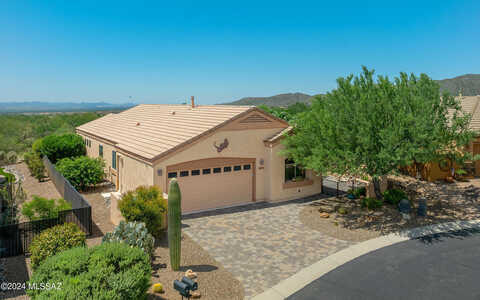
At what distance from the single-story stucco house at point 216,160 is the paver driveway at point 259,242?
117 centimetres

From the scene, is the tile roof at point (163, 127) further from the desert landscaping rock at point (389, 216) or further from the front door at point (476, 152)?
the front door at point (476, 152)

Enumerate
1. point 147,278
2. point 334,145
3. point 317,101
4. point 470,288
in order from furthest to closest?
point 317,101 < point 334,145 < point 470,288 < point 147,278

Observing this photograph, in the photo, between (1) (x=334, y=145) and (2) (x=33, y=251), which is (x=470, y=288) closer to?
(1) (x=334, y=145)

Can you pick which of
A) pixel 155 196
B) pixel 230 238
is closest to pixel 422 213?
pixel 230 238

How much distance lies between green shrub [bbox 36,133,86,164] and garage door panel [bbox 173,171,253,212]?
1598 centimetres

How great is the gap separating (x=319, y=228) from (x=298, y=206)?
3410 mm

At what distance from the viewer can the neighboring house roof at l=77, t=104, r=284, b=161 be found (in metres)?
17.9

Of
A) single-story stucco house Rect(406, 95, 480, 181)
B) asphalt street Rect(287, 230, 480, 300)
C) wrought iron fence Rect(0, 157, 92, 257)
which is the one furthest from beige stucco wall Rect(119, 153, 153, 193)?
single-story stucco house Rect(406, 95, 480, 181)

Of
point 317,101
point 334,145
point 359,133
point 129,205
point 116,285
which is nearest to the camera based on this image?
point 116,285

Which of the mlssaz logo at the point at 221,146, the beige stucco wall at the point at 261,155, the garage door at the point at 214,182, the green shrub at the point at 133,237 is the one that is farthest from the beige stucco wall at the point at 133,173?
the green shrub at the point at 133,237

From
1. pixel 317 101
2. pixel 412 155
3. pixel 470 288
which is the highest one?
pixel 317 101

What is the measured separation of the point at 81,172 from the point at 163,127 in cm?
603

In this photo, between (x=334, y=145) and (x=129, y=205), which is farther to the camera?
(x=334, y=145)

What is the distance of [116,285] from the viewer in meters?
7.79
